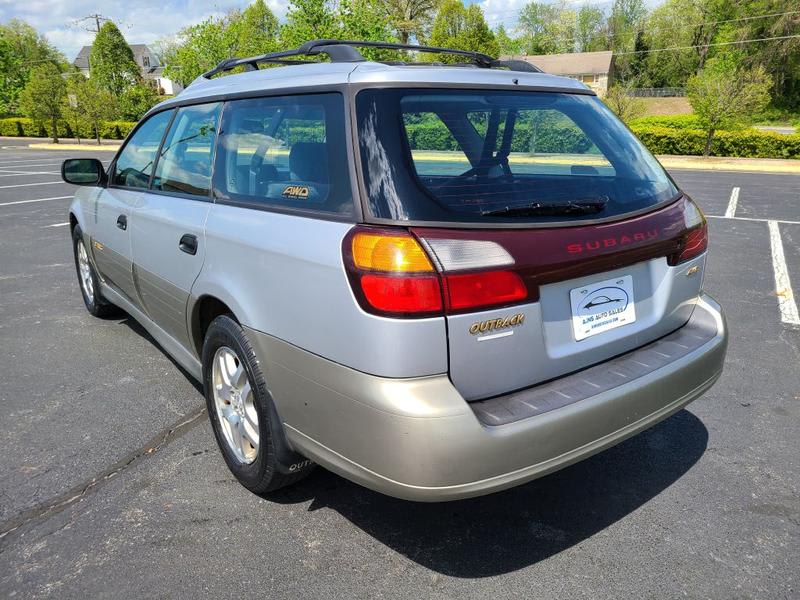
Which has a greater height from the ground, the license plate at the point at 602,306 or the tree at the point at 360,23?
the tree at the point at 360,23

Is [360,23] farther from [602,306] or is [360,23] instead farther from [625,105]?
[602,306]

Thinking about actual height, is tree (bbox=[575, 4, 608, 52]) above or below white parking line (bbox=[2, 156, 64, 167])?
above

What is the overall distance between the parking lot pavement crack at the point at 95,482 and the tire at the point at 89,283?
200 centimetres

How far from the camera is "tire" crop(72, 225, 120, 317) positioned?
497cm

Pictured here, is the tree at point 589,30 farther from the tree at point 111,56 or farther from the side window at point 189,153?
the side window at point 189,153

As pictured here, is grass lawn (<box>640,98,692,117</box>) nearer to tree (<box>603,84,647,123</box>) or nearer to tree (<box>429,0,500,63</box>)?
tree (<box>429,0,500,63</box>)

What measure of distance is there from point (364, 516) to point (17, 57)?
6693 cm

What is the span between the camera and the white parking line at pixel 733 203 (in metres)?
11.1

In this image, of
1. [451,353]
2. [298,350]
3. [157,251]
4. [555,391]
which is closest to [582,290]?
[555,391]

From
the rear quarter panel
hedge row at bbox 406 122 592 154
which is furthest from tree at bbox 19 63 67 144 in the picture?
hedge row at bbox 406 122 592 154

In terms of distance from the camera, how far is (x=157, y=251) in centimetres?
330

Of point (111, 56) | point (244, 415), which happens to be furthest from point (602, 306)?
point (111, 56)

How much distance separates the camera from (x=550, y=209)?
7.22 ft

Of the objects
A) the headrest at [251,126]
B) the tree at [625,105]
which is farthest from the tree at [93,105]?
the headrest at [251,126]
